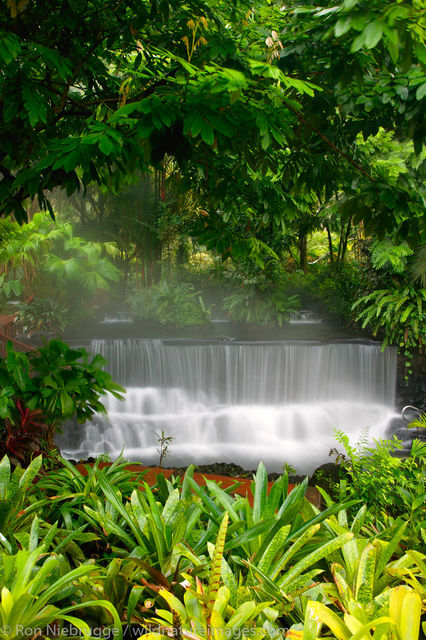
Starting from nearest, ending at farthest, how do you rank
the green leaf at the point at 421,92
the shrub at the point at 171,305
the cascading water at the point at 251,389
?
the green leaf at the point at 421,92, the cascading water at the point at 251,389, the shrub at the point at 171,305

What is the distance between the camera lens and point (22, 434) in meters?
2.70

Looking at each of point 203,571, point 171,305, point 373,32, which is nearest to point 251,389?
point 171,305

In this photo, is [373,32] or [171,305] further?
[171,305]

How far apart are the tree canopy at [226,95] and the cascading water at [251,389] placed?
512 cm

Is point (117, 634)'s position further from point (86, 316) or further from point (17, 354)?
point (86, 316)

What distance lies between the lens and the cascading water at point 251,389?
23.8 ft

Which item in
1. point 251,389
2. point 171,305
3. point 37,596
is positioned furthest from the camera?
point 171,305

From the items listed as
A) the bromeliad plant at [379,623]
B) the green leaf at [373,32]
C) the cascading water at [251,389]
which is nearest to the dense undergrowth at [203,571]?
the bromeliad plant at [379,623]

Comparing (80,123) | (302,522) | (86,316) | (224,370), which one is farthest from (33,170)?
(86,316)

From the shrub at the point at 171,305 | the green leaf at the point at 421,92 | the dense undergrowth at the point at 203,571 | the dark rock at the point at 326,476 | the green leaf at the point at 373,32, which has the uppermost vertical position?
the green leaf at the point at 421,92

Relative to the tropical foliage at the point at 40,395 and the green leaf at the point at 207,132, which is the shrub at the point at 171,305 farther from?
the green leaf at the point at 207,132

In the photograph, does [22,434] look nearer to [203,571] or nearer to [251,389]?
[203,571]

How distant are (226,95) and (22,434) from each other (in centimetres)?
215

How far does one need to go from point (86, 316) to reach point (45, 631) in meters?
8.98
